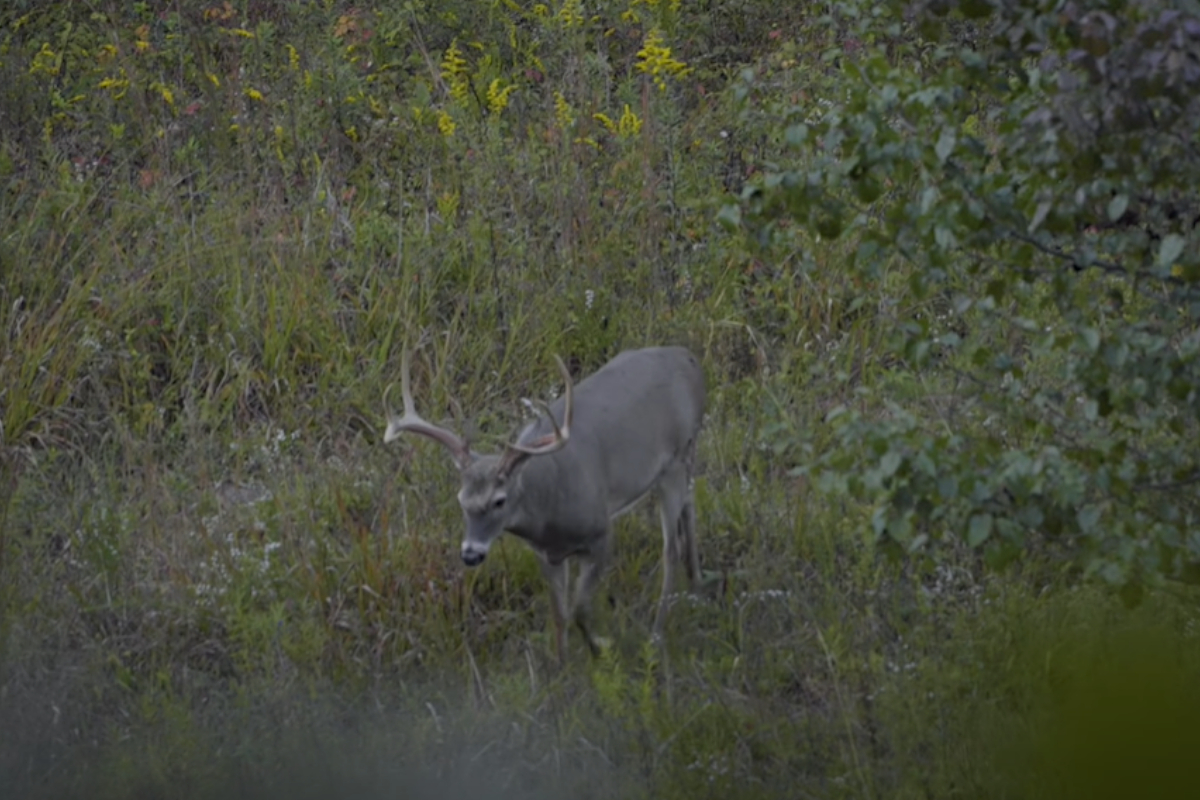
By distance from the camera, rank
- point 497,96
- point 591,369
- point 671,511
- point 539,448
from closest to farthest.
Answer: point 539,448, point 671,511, point 591,369, point 497,96

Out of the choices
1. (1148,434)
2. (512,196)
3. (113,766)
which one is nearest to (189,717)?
(113,766)

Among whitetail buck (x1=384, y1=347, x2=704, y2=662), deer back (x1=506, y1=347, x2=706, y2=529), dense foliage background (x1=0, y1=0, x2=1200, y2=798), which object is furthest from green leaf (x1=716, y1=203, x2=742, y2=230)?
deer back (x1=506, y1=347, x2=706, y2=529)

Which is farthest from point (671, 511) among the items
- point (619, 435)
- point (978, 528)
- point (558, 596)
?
point (978, 528)

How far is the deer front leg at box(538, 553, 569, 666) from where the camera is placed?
6.03 metres

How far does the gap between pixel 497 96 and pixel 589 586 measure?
353cm

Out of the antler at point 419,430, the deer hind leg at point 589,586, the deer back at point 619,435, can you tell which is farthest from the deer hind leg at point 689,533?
the antler at point 419,430

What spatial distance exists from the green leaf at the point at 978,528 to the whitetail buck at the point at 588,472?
207 cm

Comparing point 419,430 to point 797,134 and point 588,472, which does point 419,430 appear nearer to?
point 588,472

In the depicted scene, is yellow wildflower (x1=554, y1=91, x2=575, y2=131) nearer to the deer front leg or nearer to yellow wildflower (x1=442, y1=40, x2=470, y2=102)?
yellow wildflower (x1=442, y1=40, x2=470, y2=102)

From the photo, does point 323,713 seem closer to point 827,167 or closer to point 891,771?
Result: point 891,771

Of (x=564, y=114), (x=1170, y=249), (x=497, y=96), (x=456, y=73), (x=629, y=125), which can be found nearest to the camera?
(x=1170, y=249)

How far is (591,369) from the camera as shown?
7848mm

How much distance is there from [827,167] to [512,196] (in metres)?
4.43

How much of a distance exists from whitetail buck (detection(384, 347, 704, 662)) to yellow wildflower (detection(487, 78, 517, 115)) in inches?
93.6
